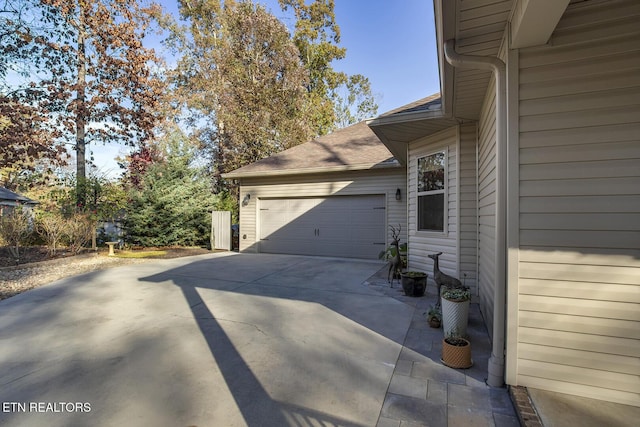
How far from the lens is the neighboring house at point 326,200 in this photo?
8.41 metres

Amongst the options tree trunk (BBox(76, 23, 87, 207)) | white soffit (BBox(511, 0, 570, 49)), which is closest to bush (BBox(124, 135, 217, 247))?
tree trunk (BBox(76, 23, 87, 207))

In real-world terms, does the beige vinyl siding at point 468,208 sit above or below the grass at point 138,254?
above

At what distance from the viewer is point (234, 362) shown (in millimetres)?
2721

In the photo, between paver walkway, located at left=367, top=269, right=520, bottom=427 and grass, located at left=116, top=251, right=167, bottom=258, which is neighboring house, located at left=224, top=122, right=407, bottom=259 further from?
paver walkway, located at left=367, top=269, right=520, bottom=427

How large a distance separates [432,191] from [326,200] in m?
4.23

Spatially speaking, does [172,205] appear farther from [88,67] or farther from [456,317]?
[456,317]

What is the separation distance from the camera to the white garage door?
8562 mm

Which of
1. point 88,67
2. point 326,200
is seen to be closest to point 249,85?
point 88,67

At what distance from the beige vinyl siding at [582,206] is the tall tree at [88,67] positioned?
46.9ft

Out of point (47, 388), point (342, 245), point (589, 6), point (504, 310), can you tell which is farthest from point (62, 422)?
point (342, 245)

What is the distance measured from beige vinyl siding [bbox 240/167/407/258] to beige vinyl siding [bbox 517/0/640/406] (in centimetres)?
586

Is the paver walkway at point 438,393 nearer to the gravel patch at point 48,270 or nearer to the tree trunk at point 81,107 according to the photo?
the gravel patch at point 48,270

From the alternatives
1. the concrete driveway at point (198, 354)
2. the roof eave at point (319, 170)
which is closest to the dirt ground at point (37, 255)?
the roof eave at point (319, 170)

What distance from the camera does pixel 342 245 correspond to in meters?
8.91
